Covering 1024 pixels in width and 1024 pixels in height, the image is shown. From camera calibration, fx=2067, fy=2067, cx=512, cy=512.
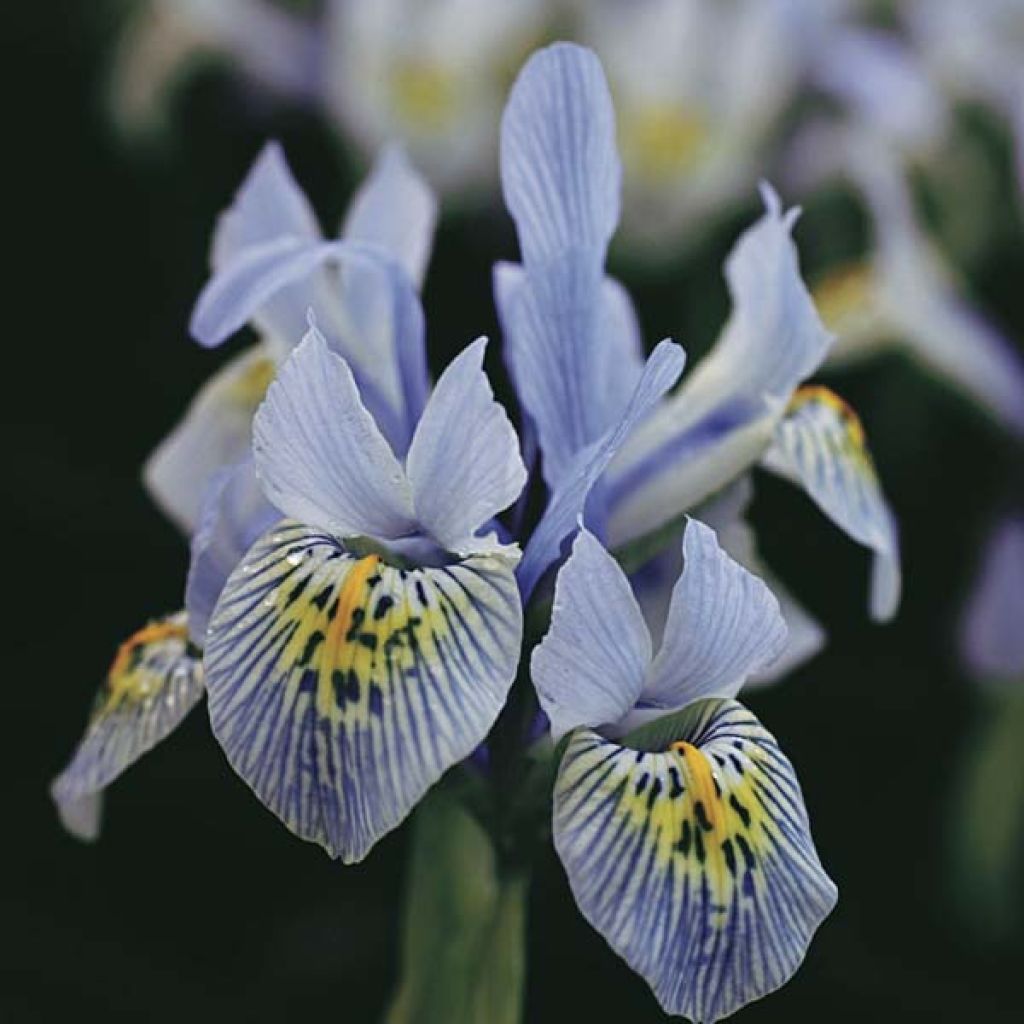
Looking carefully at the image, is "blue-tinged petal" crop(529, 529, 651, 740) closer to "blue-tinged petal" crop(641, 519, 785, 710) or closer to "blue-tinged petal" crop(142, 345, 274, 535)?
"blue-tinged petal" crop(641, 519, 785, 710)

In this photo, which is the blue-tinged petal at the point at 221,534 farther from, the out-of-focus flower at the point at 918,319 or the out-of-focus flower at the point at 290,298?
the out-of-focus flower at the point at 918,319

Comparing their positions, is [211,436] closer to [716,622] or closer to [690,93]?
[716,622]

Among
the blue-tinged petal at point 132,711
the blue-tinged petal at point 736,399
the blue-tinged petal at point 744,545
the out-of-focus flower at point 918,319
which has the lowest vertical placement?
the out-of-focus flower at point 918,319

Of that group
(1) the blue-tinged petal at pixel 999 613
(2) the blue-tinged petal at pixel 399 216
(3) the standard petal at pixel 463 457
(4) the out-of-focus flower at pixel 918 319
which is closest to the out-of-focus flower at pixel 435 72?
(4) the out-of-focus flower at pixel 918 319

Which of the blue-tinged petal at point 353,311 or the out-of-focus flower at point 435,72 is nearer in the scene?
the blue-tinged petal at point 353,311

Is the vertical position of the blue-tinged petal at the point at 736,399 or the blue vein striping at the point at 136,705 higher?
the blue-tinged petal at the point at 736,399

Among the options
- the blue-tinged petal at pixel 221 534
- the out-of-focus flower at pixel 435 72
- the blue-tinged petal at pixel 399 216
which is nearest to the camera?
the blue-tinged petal at pixel 221 534
